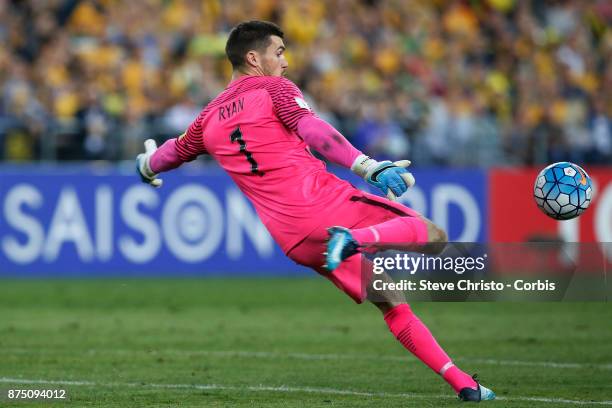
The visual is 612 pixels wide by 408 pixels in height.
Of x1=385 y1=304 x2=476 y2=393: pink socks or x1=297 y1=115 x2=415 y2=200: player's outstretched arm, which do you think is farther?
x1=385 y1=304 x2=476 y2=393: pink socks

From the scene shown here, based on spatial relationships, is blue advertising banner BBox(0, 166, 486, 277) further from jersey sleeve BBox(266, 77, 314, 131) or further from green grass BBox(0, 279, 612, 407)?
jersey sleeve BBox(266, 77, 314, 131)

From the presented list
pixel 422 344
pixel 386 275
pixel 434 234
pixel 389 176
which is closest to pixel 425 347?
pixel 422 344

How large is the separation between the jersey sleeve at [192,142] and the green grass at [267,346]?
161cm

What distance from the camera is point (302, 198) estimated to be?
745 centimetres

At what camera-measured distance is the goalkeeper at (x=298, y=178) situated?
7293 millimetres

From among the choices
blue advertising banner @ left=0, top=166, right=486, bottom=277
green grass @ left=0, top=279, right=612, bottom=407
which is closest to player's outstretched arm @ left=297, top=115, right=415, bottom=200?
green grass @ left=0, top=279, right=612, bottom=407

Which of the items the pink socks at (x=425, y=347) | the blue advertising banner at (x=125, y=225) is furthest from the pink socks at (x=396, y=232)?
the blue advertising banner at (x=125, y=225)

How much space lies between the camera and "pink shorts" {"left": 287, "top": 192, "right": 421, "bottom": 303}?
7.46m

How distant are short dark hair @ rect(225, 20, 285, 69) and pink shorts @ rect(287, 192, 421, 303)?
1114 millimetres

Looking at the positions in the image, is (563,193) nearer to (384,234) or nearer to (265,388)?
(384,234)

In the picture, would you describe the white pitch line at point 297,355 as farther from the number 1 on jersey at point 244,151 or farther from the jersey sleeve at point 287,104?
the jersey sleeve at point 287,104

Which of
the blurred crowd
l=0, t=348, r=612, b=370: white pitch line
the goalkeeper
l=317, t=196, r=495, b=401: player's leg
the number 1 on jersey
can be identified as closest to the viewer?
l=317, t=196, r=495, b=401: player's leg

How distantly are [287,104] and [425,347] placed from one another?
1726mm

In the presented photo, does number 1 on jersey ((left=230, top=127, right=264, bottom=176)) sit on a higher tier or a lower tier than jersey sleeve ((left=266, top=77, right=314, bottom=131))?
lower
